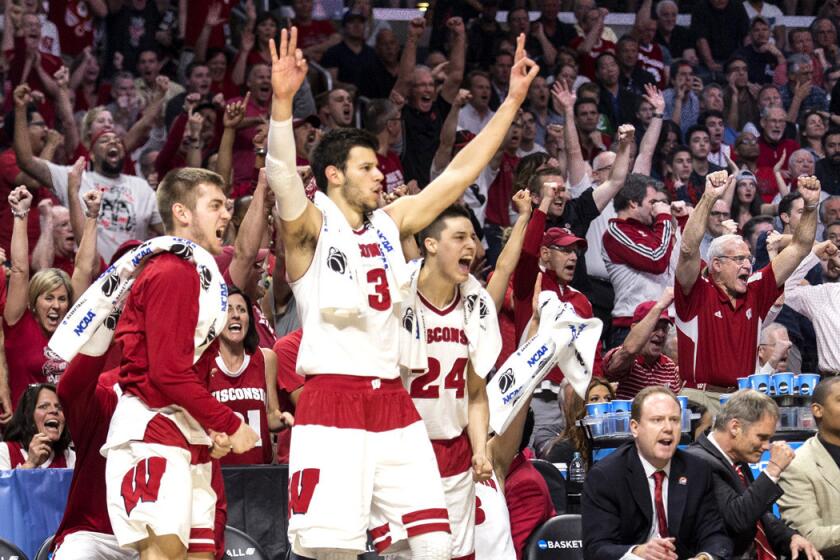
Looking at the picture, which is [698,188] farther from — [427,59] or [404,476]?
[404,476]

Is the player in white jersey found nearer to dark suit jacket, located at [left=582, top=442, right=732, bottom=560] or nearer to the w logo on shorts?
the w logo on shorts

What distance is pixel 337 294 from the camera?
5477 mm

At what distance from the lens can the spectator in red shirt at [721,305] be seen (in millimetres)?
8984

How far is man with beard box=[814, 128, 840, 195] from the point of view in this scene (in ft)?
45.9

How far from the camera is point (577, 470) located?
767 centimetres

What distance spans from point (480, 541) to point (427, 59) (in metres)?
7.69

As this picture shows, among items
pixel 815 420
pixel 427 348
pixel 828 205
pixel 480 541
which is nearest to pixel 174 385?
pixel 427 348

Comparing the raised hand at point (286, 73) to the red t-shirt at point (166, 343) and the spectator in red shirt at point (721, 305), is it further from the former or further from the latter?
the spectator in red shirt at point (721, 305)

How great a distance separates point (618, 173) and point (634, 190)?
0.25m

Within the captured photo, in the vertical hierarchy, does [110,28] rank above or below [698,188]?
above

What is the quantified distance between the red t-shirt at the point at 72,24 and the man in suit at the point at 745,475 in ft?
26.4

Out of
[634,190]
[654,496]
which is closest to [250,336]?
[654,496]

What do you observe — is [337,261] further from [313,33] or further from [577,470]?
[313,33]

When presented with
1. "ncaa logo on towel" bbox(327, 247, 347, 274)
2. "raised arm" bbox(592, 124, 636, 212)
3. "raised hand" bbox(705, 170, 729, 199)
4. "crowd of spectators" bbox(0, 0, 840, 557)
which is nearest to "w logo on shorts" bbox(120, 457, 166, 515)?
"ncaa logo on towel" bbox(327, 247, 347, 274)
